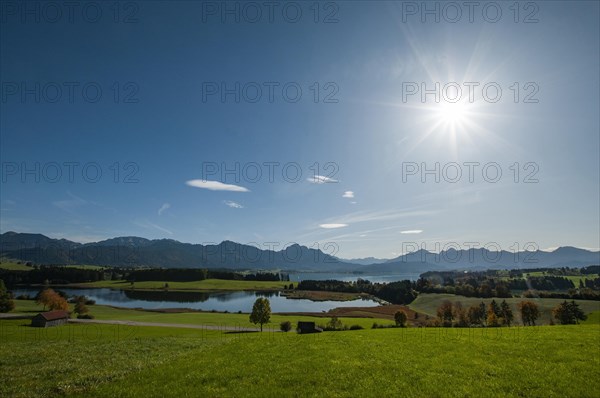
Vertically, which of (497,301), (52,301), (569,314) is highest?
(569,314)

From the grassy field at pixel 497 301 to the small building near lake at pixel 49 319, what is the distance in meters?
141

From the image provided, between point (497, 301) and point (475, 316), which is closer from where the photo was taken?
point (475, 316)

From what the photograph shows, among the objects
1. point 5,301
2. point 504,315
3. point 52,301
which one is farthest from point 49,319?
point 504,315

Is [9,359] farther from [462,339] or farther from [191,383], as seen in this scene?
[462,339]

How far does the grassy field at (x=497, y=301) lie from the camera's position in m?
124

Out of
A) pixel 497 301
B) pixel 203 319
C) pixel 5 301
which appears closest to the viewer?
pixel 203 319

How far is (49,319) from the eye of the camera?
256 ft

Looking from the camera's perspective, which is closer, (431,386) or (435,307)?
(431,386)

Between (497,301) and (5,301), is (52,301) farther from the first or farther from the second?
(497,301)

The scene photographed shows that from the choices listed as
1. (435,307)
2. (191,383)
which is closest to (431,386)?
(191,383)

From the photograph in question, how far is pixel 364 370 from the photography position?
1875cm

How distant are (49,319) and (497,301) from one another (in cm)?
17165

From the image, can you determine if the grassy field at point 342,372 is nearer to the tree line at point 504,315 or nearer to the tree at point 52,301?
the tree line at point 504,315

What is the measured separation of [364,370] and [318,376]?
3087mm
